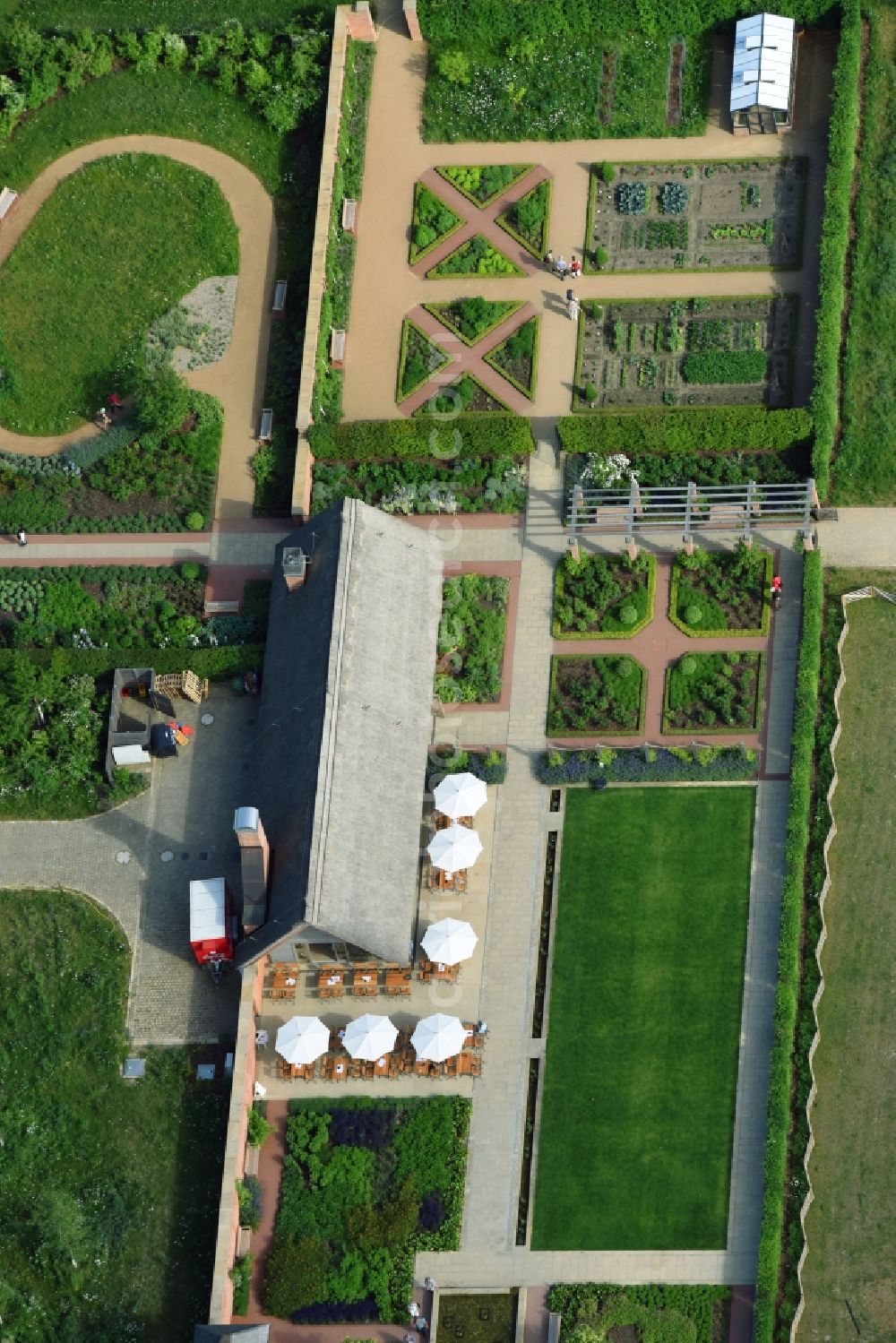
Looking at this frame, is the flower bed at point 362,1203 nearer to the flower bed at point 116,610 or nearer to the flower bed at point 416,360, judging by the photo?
→ the flower bed at point 116,610

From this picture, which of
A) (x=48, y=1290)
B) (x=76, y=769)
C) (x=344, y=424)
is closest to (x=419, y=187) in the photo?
(x=344, y=424)

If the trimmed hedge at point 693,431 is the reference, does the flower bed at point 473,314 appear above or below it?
above

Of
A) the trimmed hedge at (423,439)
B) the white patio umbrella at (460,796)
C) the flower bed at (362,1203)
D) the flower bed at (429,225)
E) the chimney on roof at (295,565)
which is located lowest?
the flower bed at (362,1203)

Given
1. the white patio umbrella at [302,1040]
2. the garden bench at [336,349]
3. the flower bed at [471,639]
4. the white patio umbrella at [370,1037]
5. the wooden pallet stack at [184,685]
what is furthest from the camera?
the garden bench at [336,349]

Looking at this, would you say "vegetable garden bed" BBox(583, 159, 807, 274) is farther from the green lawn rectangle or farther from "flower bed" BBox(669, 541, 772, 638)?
the green lawn rectangle

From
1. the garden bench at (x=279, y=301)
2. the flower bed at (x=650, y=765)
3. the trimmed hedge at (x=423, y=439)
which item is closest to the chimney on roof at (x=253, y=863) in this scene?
the flower bed at (x=650, y=765)

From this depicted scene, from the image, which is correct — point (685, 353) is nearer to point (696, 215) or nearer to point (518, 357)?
point (696, 215)

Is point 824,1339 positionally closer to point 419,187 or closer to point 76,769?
point 76,769
